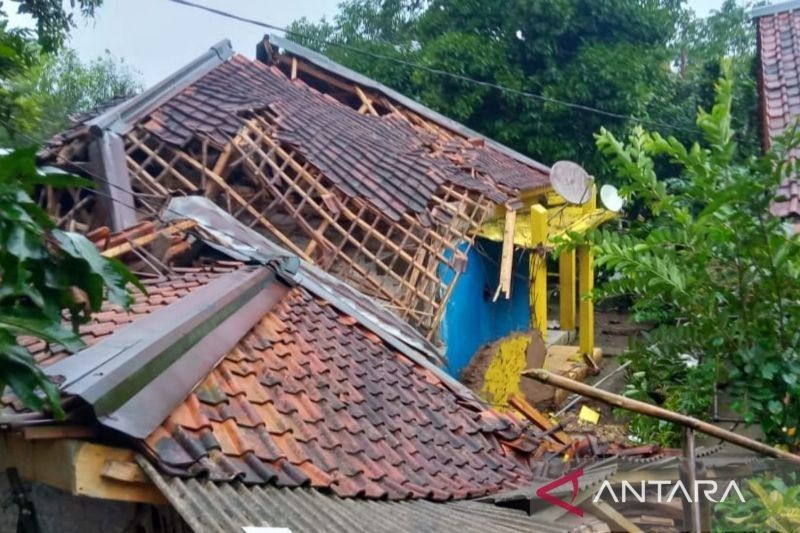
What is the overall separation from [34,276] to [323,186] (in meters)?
5.54

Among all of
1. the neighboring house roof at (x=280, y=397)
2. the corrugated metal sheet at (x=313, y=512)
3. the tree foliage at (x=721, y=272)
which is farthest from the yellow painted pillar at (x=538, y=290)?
the corrugated metal sheet at (x=313, y=512)

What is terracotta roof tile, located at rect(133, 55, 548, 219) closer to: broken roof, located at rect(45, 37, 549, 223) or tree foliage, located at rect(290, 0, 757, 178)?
broken roof, located at rect(45, 37, 549, 223)

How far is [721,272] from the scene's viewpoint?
14.7ft

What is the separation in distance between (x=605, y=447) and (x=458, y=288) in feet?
12.6

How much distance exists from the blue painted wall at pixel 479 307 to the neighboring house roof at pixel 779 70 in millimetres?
3459

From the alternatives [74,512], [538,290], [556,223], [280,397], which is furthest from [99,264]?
[556,223]

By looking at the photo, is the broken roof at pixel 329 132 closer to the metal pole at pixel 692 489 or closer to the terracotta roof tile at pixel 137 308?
the terracotta roof tile at pixel 137 308

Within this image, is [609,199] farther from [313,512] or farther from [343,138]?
[313,512]

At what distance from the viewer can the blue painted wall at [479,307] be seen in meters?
9.59

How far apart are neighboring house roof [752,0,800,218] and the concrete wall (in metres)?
4.74

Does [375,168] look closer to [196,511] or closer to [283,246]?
[283,246]

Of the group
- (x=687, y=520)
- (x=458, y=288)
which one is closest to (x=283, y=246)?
(x=458, y=288)

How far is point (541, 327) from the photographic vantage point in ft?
39.5

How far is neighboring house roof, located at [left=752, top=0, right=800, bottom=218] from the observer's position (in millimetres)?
7430
